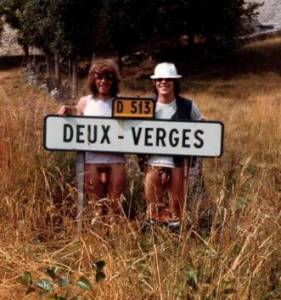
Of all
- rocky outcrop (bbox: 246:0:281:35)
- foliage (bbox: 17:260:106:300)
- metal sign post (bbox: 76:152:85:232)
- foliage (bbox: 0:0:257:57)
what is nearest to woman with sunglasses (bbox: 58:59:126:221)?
metal sign post (bbox: 76:152:85:232)

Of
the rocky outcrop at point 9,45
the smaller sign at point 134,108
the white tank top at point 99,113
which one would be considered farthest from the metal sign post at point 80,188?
the rocky outcrop at point 9,45

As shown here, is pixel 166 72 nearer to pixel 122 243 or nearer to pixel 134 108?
pixel 134 108

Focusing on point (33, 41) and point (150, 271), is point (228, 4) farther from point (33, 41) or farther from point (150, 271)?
point (150, 271)

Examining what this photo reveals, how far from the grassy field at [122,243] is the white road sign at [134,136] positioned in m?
0.23

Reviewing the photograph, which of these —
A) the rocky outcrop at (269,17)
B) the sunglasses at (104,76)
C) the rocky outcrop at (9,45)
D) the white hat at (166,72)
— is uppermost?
the rocky outcrop at (269,17)

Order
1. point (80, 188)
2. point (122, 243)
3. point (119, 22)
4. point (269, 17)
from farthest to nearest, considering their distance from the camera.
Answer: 1. point (269, 17)
2. point (119, 22)
3. point (80, 188)
4. point (122, 243)

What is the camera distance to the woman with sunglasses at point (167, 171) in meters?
4.00

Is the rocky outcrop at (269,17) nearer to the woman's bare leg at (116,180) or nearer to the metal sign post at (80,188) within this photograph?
the woman's bare leg at (116,180)

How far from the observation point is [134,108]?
13.8 ft

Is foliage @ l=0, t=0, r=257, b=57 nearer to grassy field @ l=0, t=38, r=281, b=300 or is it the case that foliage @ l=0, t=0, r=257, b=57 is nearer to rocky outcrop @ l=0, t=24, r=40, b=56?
rocky outcrop @ l=0, t=24, r=40, b=56

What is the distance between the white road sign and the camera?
4133 millimetres

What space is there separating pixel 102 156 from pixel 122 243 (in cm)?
98

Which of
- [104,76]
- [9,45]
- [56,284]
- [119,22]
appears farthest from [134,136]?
[9,45]

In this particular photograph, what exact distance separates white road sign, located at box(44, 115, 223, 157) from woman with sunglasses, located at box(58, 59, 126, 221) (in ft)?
0.45
